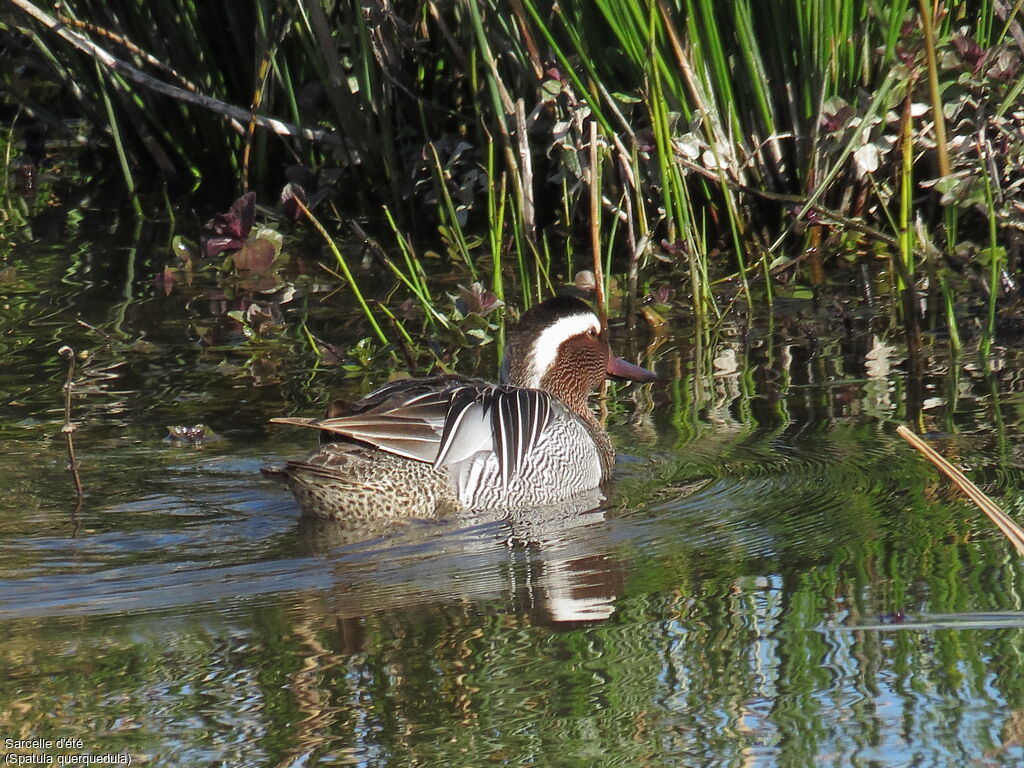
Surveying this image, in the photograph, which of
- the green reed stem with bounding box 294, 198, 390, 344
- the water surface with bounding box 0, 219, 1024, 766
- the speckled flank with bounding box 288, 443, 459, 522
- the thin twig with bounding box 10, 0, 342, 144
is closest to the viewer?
the water surface with bounding box 0, 219, 1024, 766

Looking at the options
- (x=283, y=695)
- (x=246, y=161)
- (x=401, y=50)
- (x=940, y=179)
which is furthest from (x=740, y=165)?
(x=283, y=695)

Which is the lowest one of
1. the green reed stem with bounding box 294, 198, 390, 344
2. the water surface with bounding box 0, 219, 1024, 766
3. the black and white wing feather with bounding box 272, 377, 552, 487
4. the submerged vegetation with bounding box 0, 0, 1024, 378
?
the water surface with bounding box 0, 219, 1024, 766

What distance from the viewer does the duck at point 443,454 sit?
548 cm

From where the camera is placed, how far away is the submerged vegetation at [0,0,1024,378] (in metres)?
7.09

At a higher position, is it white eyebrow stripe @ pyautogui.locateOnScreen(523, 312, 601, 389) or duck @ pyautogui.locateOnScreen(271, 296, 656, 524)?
white eyebrow stripe @ pyautogui.locateOnScreen(523, 312, 601, 389)

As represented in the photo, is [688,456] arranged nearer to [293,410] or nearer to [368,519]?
[368,519]

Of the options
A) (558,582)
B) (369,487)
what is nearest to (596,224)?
(369,487)

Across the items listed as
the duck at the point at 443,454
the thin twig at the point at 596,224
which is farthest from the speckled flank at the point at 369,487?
the thin twig at the point at 596,224

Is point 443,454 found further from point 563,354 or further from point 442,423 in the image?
point 563,354

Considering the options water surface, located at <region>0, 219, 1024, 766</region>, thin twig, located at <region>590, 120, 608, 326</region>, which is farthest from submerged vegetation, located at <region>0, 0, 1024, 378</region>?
water surface, located at <region>0, 219, 1024, 766</region>

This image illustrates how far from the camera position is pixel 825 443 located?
18.9ft

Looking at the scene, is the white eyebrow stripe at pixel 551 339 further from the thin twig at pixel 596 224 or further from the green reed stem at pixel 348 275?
the green reed stem at pixel 348 275

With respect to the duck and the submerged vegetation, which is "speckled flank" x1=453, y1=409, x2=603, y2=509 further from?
the submerged vegetation

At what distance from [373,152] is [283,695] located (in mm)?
6203
